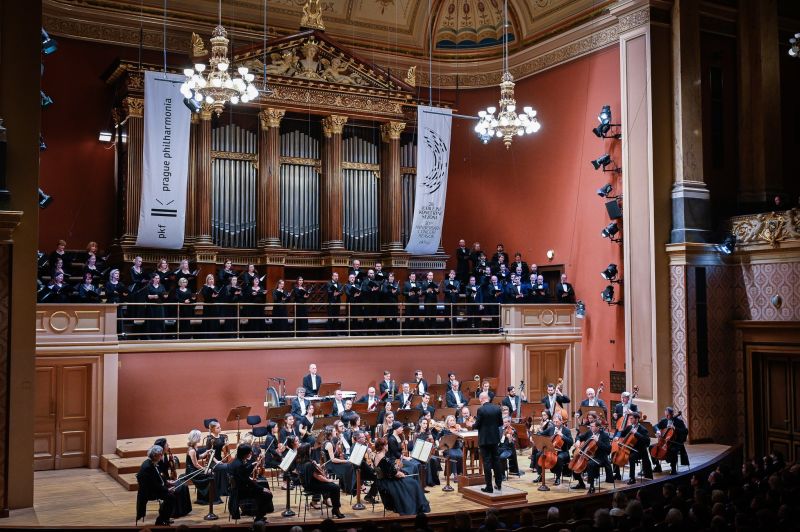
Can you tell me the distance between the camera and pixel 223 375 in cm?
1477

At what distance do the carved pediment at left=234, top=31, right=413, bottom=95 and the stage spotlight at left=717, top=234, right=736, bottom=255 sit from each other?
7.73 m

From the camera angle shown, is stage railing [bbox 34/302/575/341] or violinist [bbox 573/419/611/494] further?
stage railing [bbox 34/302/575/341]

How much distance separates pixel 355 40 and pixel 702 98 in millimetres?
8513

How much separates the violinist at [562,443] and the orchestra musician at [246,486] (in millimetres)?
4177

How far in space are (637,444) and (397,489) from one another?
405cm

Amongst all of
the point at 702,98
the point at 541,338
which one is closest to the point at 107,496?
the point at 541,338

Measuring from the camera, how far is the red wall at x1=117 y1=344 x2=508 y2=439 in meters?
14.0

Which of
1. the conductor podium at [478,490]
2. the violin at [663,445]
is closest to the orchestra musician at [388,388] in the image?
the conductor podium at [478,490]

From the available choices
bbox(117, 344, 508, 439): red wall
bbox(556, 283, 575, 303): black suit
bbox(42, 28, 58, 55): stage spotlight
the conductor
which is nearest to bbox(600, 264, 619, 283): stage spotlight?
bbox(556, 283, 575, 303): black suit

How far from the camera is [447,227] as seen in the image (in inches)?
823

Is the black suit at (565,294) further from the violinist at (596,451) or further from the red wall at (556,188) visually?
the violinist at (596,451)

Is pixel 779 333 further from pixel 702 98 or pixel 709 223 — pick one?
pixel 702 98

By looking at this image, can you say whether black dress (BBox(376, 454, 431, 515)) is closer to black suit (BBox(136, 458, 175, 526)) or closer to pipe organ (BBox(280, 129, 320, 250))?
black suit (BBox(136, 458, 175, 526))

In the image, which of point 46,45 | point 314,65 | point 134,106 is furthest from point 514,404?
point 134,106
